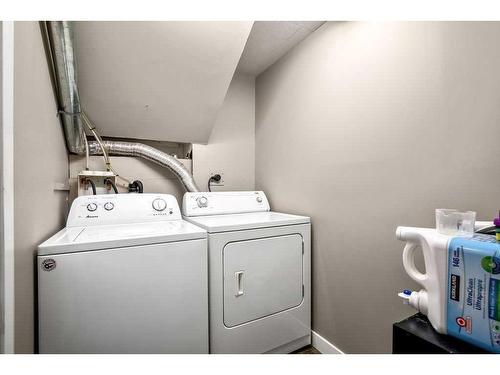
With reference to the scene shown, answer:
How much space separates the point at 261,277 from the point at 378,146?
40.1 inches

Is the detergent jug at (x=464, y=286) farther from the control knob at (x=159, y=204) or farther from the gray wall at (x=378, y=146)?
the control knob at (x=159, y=204)

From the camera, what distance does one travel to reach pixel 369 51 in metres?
1.30

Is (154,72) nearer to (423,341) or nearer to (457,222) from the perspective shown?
(457,222)

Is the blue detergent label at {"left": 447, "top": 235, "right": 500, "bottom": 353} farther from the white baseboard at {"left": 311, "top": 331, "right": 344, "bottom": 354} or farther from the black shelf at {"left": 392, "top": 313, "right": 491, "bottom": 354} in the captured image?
the white baseboard at {"left": 311, "top": 331, "right": 344, "bottom": 354}

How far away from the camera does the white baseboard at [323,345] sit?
58.5 inches

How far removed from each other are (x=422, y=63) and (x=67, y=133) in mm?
2111

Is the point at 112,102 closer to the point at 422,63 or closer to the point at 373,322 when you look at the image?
the point at 422,63

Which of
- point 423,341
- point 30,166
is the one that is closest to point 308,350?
point 423,341

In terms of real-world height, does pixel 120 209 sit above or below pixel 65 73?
below

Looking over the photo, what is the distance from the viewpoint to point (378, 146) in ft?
4.10

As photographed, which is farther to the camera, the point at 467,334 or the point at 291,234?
the point at 291,234

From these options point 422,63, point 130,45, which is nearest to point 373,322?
point 422,63

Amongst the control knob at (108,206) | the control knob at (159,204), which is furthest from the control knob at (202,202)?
the control knob at (108,206)

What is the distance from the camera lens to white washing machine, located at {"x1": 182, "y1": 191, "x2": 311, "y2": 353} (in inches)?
49.8
